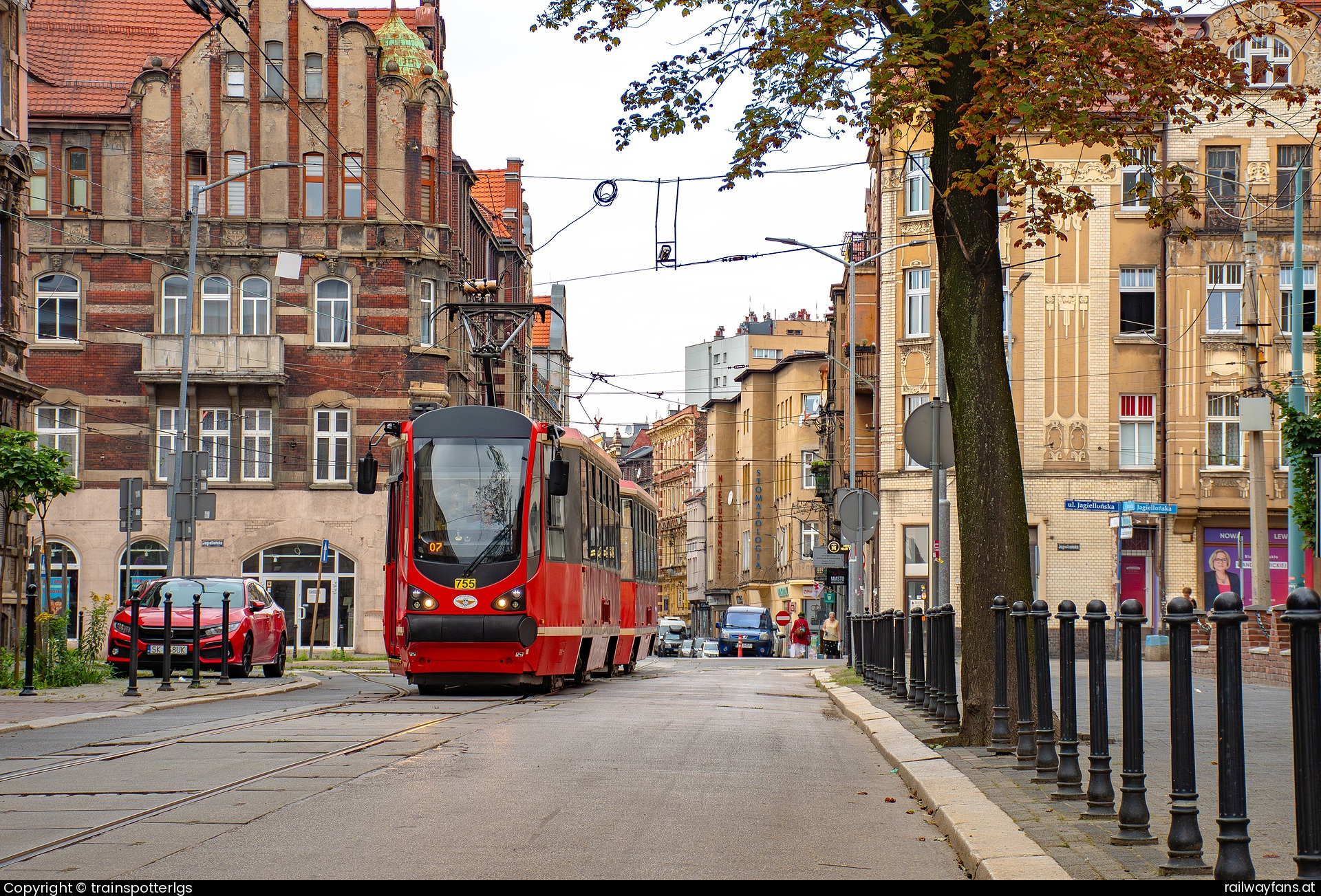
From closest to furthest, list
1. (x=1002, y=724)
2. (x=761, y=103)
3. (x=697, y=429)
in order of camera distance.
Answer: (x=1002, y=724) → (x=761, y=103) → (x=697, y=429)

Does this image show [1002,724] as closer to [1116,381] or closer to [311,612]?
[1116,381]

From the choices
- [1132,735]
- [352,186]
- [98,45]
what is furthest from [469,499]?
[98,45]

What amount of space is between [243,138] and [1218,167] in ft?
93.8

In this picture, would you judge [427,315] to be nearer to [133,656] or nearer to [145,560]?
[145,560]

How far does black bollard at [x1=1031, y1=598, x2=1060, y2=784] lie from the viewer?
9.63 metres

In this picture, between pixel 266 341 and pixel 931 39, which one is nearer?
pixel 931 39

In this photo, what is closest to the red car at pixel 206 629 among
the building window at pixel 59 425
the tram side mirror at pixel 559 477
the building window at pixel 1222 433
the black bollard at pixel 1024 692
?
the tram side mirror at pixel 559 477

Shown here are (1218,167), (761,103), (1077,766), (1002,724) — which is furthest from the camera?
(1218,167)

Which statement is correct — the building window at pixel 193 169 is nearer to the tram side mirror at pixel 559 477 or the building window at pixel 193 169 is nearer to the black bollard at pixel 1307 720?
the tram side mirror at pixel 559 477

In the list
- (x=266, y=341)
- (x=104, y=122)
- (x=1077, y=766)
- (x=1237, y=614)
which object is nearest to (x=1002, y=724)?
(x=1077, y=766)

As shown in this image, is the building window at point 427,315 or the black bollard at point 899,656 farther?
the building window at point 427,315

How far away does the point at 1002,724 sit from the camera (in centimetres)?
1223

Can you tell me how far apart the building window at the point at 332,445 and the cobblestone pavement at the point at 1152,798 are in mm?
37456

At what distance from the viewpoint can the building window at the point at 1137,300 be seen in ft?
160
